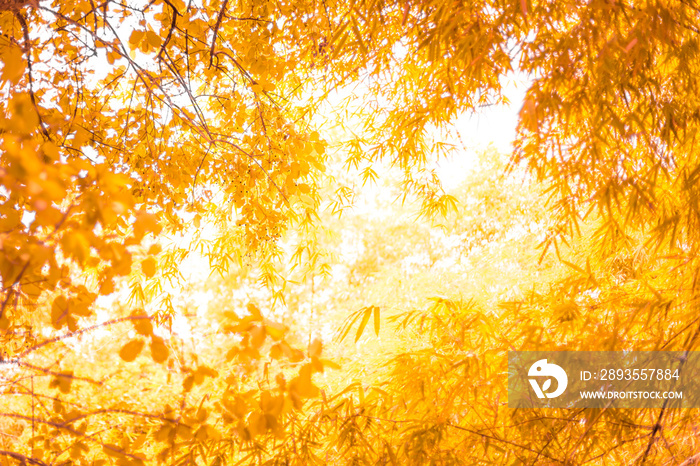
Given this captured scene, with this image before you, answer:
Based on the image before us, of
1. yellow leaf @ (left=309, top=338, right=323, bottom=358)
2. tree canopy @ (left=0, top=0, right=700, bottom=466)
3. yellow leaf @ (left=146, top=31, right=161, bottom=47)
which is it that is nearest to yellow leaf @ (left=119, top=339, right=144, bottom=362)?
tree canopy @ (left=0, top=0, right=700, bottom=466)

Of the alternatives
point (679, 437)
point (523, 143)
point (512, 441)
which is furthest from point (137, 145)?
point (679, 437)

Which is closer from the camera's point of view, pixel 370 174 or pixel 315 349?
pixel 315 349

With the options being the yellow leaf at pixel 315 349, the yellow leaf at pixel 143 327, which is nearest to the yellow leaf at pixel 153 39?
the yellow leaf at pixel 143 327

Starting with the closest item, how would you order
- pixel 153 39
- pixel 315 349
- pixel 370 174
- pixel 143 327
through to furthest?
pixel 315 349 < pixel 143 327 < pixel 153 39 < pixel 370 174

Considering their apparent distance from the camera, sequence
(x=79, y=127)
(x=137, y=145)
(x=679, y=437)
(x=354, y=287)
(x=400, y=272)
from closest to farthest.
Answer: (x=679, y=437)
(x=79, y=127)
(x=137, y=145)
(x=400, y=272)
(x=354, y=287)

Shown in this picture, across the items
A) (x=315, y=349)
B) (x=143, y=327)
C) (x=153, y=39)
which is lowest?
(x=315, y=349)

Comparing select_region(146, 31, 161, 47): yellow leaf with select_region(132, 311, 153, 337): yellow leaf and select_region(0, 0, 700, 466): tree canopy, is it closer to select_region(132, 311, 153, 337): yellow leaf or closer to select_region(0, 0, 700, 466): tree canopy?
select_region(0, 0, 700, 466): tree canopy

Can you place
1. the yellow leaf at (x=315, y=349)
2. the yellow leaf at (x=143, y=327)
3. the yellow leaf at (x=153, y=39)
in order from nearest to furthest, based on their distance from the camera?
the yellow leaf at (x=315, y=349)
the yellow leaf at (x=143, y=327)
the yellow leaf at (x=153, y=39)

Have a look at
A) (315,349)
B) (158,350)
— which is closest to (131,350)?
(158,350)

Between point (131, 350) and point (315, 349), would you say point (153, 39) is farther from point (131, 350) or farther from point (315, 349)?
point (315, 349)

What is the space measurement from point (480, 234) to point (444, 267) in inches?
22.4

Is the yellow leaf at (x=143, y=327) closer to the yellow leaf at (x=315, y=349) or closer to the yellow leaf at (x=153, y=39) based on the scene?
the yellow leaf at (x=315, y=349)

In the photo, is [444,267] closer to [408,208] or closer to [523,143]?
[408,208]

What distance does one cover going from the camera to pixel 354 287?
6.39 metres
